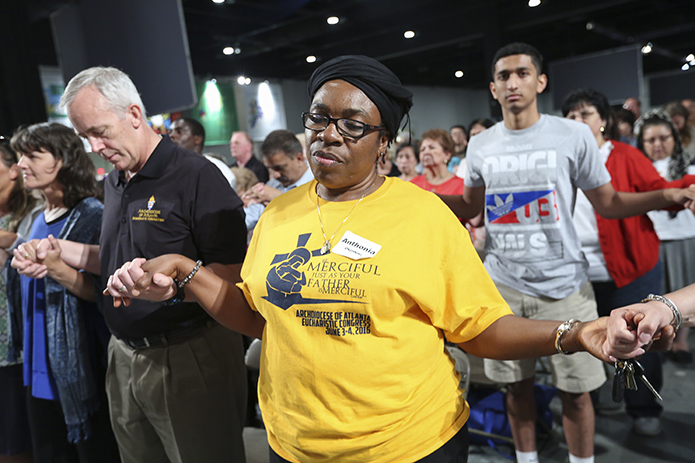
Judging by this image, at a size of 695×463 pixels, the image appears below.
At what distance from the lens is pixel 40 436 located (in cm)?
227

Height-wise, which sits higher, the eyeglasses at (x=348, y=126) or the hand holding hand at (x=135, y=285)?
the eyeglasses at (x=348, y=126)

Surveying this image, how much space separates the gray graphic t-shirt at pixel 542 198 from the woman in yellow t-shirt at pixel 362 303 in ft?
3.26

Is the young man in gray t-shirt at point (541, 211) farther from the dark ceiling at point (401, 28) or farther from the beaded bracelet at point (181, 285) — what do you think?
the dark ceiling at point (401, 28)

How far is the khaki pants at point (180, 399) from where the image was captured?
169 centimetres

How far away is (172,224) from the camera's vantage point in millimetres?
1618

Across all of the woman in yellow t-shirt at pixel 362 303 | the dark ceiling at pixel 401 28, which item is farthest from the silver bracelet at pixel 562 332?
the dark ceiling at pixel 401 28

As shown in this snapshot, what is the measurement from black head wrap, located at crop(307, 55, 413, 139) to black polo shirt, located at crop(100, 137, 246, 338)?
565 millimetres

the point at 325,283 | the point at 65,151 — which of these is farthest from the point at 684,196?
the point at 65,151

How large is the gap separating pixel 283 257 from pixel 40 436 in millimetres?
1902

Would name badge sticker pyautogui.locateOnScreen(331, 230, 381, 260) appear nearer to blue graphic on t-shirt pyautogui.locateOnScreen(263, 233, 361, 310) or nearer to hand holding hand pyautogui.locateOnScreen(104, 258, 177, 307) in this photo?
blue graphic on t-shirt pyautogui.locateOnScreen(263, 233, 361, 310)

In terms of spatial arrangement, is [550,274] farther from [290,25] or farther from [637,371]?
[290,25]

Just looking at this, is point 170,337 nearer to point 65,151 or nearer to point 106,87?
point 106,87

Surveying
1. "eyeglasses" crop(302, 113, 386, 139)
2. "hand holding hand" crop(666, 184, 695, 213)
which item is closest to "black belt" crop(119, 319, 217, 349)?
"eyeglasses" crop(302, 113, 386, 139)

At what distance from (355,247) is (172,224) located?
2.55 ft
